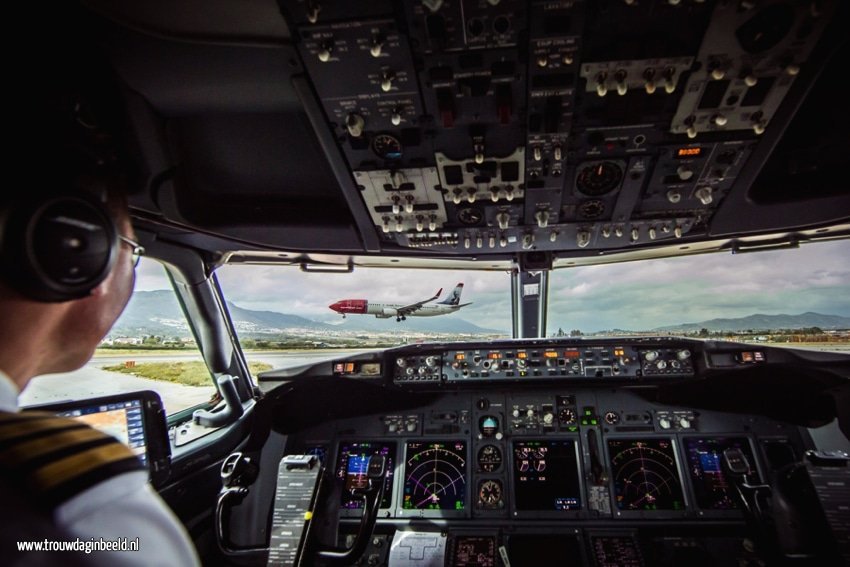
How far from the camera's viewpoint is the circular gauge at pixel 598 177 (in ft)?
7.23

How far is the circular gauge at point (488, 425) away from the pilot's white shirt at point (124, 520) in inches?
113

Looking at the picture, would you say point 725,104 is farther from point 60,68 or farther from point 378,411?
point 378,411

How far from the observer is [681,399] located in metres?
3.11

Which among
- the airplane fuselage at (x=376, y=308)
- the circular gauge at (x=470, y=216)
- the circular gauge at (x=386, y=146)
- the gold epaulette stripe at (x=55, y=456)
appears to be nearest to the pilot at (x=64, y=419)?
the gold epaulette stripe at (x=55, y=456)

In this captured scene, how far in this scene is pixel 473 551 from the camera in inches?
109

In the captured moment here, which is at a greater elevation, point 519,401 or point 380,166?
point 380,166

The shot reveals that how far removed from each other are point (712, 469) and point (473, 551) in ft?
5.64

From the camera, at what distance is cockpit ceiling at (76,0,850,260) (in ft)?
4.94

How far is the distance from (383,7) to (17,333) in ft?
4.49

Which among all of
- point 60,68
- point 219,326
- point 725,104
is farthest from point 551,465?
point 60,68

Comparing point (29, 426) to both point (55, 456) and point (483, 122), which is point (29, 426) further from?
point (483, 122)

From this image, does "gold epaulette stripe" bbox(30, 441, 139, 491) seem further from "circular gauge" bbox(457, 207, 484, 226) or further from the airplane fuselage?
the airplane fuselage

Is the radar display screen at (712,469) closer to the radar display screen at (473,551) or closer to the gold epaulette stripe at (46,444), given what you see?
the radar display screen at (473,551)

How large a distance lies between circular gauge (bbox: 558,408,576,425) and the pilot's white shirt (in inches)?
119
